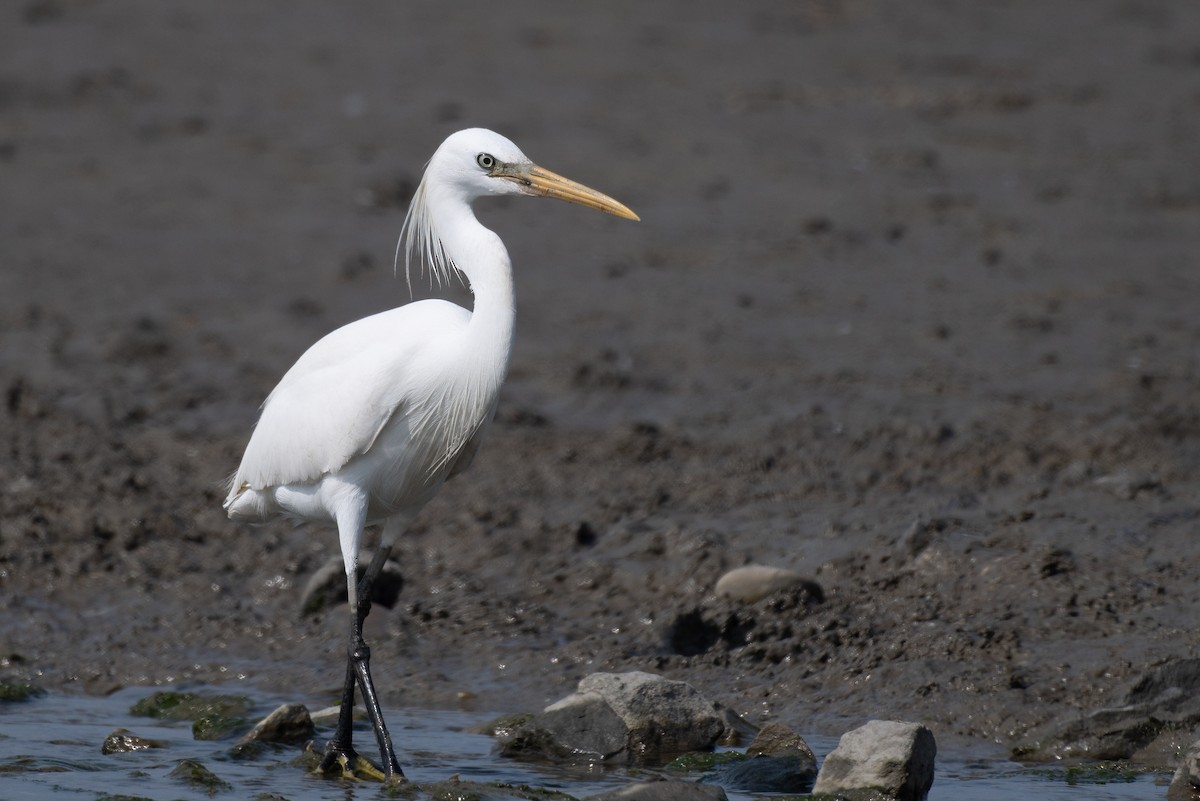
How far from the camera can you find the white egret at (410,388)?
6016 millimetres

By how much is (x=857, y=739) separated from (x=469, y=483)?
3.66m

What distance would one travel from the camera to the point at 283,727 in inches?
255

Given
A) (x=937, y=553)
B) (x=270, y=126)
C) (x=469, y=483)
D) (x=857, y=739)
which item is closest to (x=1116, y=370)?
(x=937, y=553)

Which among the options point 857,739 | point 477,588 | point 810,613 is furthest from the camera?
point 477,588

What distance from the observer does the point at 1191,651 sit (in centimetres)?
662

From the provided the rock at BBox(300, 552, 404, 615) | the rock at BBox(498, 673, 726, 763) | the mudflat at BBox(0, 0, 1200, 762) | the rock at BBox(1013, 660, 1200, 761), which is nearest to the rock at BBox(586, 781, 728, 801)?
the rock at BBox(498, 673, 726, 763)

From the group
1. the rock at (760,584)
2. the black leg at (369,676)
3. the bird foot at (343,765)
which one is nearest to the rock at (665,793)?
the black leg at (369,676)

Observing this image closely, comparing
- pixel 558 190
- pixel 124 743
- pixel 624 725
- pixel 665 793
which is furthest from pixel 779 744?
pixel 124 743

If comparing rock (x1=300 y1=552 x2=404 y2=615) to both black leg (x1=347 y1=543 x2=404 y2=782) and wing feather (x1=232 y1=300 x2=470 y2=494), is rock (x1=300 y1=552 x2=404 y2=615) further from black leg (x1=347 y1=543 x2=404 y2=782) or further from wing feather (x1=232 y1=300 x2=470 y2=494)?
wing feather (x1=232 y1=300 x2=470 y2=494)

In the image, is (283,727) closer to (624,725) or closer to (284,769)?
(284,769)

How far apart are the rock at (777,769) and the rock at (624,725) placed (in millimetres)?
292

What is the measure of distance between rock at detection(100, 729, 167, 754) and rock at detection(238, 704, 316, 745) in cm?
35

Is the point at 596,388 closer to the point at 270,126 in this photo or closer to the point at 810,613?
the point at 810,613

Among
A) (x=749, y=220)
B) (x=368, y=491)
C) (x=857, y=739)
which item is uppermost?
(x=749, y=220)
